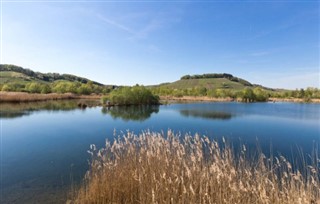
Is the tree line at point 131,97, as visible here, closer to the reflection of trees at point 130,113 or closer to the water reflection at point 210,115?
the reflection of trees at point 130,113

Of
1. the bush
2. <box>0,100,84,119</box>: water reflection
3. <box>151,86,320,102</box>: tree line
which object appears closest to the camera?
<box>0,100,84,119</box>: water reflection

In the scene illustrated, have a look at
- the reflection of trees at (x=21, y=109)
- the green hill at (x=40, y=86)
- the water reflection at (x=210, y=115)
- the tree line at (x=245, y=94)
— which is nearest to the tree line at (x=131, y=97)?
the reflection of trees at (x=21, y=109)

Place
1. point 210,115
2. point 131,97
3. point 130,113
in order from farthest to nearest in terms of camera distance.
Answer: point 131,97 < point 130,113 < point 210,115

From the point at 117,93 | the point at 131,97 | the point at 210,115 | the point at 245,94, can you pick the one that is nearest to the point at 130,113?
the point at 210,115

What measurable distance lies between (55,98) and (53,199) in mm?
63849

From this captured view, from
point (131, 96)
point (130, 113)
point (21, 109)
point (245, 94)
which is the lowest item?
point (130, 113)

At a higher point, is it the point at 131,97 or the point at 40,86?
the point at 40,86

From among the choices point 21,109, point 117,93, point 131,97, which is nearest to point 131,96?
point 131,97

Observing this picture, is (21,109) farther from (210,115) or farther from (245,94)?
(245,94)

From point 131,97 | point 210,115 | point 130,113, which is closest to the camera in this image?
point 210,115

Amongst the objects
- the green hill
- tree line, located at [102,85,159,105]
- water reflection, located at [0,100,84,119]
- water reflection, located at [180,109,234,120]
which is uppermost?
the green hill

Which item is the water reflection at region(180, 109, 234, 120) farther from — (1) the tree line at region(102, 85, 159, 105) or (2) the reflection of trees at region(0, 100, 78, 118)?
(2) the reflection of trees at region(0, 100, 78, 118)

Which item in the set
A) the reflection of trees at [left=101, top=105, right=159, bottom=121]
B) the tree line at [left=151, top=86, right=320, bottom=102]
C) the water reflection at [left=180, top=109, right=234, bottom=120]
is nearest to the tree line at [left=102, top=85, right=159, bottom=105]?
the reflection of trees at [left=101, top=105, right=159, bottom=121]

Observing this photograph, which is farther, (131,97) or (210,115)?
(131,97)
